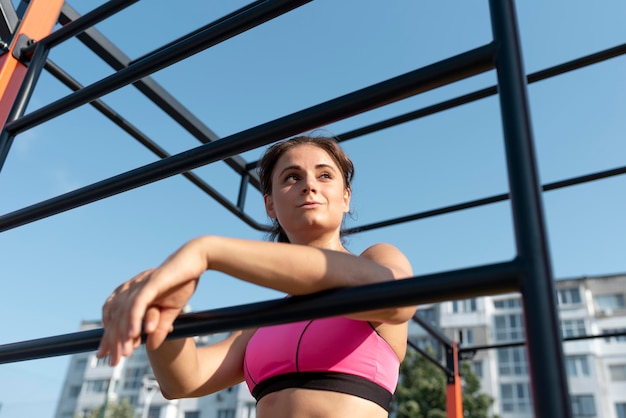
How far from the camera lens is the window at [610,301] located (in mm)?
25812

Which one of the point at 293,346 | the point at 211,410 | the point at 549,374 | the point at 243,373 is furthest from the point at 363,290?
the point at 211,410

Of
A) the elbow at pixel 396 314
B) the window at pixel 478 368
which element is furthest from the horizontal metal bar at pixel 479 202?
the window at pixel 478 368

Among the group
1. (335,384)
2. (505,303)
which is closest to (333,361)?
(335,384)

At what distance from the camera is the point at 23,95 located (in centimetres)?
121

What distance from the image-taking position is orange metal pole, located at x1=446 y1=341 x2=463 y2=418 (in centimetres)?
302

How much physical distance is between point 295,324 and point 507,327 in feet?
90.3

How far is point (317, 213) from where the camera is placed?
3.33ft

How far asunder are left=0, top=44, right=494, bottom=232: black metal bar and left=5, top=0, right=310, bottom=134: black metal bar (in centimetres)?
20

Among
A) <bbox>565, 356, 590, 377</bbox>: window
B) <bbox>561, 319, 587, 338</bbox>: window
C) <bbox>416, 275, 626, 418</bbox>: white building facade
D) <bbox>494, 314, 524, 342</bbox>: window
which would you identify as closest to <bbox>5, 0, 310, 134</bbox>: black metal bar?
<bbox>416, 275, 626, 418</bbox>: white building facade

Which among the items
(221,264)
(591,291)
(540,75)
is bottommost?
(221,264)

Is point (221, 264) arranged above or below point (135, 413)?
below

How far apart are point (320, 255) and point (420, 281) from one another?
0.11 m

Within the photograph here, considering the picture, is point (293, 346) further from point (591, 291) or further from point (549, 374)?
point (591, 291)

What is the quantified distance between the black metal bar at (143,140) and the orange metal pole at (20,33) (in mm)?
212
